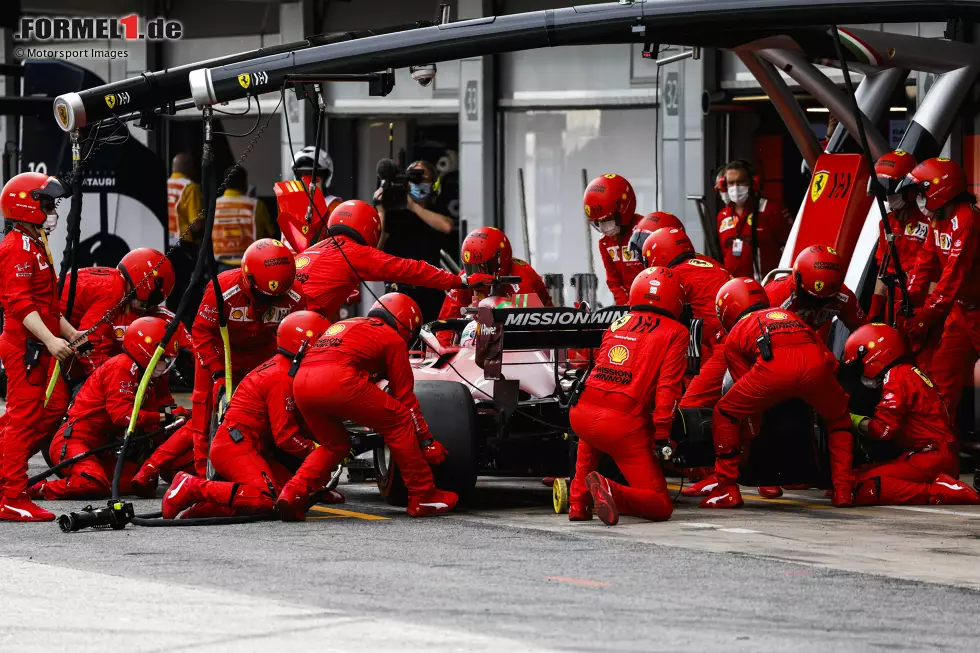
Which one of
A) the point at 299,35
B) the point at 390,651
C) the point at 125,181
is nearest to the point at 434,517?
the point at 390,651

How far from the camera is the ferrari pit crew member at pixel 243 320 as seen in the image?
11.2 m

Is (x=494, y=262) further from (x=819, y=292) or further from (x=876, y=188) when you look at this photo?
(x=876, y=188)

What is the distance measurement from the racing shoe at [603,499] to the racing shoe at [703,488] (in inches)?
66.8

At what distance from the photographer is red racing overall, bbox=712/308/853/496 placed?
10477 millimetres

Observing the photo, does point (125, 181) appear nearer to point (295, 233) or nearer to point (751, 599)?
point (295, 233)

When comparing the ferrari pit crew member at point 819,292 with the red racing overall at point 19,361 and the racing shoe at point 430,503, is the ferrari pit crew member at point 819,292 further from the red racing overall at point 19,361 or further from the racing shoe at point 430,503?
the red racing overall at point 19,361

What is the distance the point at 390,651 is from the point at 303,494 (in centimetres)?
385

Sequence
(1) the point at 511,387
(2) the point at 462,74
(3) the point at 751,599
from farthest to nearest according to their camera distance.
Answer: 1. (2) the point at 462,74
2. (1) the point at 511,387
3. (3) the point at 751,599

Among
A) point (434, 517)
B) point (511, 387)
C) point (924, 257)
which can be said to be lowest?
point (434, 517)

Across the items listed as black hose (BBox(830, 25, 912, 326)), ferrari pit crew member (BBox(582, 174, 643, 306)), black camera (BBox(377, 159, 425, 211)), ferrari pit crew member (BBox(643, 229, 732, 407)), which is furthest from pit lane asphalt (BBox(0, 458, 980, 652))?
black camera (BBox(377, 159, 425, 211))

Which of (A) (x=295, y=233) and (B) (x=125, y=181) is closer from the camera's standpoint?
(A) (x=295, y=233)

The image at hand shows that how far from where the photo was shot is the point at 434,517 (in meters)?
10.4

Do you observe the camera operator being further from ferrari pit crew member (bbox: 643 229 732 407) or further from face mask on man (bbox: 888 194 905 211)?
face mask on man (bbox: 888 194 905 211)

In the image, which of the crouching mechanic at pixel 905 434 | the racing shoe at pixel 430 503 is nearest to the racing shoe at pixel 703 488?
the crouching mechanic at pixel 905 434
